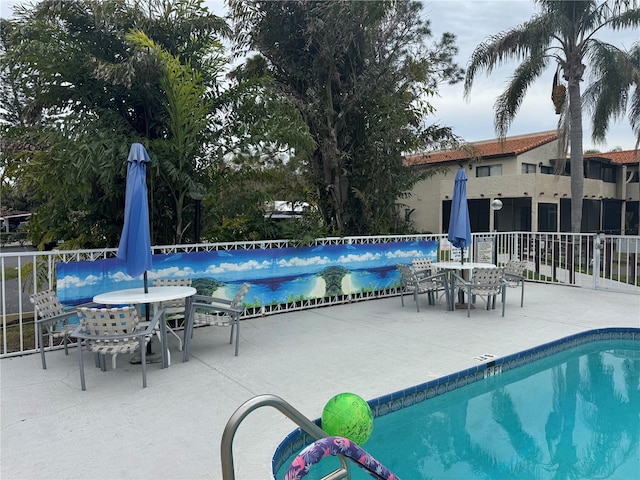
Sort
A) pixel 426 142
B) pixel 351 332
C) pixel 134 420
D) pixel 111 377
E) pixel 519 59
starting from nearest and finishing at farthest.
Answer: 1. pixel 134 420
2. pixel 111 377
3. pixel 351 332
4. pixel 426 142
5. pixel 519 59

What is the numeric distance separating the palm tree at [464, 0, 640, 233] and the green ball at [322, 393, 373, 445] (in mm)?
13804

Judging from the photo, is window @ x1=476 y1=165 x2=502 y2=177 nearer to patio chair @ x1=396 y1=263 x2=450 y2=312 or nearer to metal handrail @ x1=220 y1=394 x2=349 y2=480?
patio chair @ x1=396 y1=263 x2=450 y2=312

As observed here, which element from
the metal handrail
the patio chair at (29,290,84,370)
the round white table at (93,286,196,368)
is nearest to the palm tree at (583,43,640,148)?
the round white table at (93,286,196,368)

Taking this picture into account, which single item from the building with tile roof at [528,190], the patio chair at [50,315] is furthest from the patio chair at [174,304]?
the building with tile roof at [528,190]

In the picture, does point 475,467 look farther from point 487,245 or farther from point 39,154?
point 487,245

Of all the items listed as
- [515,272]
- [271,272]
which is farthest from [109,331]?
[515,272]

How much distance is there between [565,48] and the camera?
573 inches

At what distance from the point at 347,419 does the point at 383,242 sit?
730 cm

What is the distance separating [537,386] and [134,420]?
14.2 feet

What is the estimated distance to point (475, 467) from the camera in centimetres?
356

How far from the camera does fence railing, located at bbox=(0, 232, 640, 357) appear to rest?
240 inches

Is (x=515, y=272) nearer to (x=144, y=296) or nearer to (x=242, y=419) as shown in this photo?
(x=144, y=296)

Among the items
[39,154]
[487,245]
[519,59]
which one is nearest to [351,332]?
[39,154]

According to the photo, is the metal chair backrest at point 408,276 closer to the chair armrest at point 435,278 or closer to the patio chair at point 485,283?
the chair armrest at point 435,278
